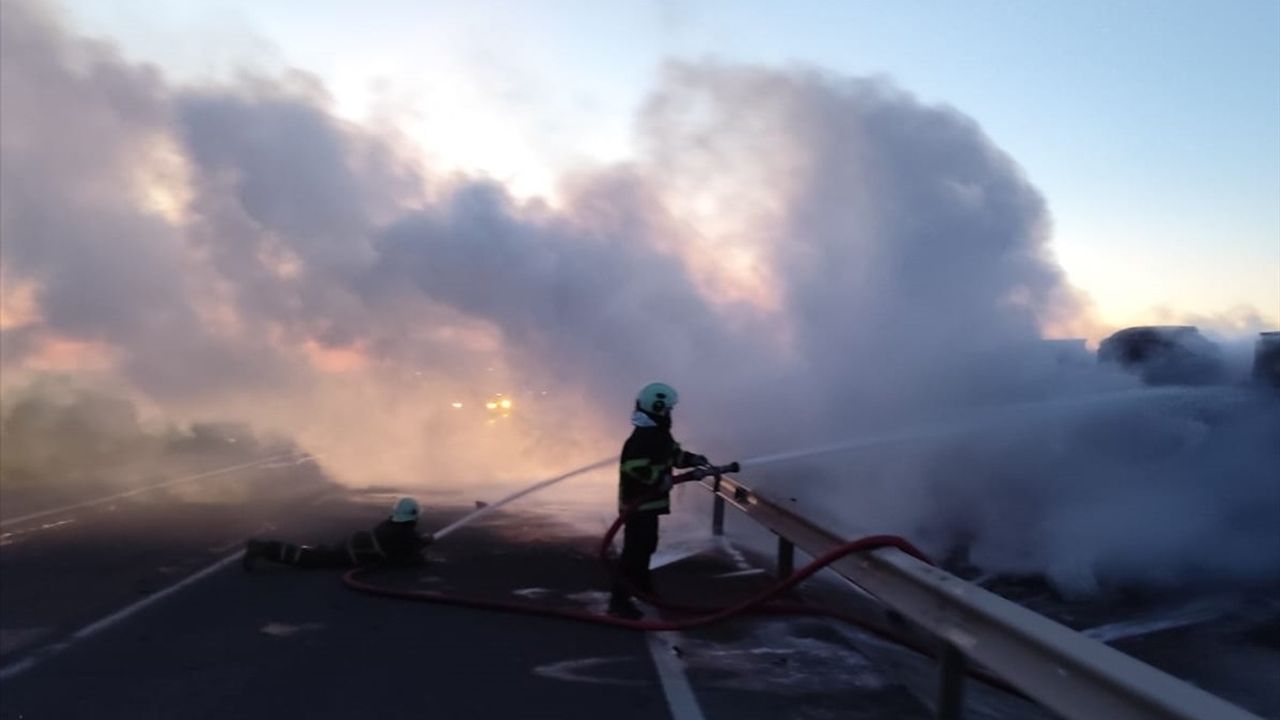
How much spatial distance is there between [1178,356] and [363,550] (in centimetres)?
727

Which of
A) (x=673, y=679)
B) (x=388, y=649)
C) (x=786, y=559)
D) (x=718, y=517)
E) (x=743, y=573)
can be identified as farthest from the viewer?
(x=718, y=517)

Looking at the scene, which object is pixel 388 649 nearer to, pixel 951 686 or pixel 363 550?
pixel 363 550

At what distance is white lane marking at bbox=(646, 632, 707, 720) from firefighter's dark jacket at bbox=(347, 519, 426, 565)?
132 inches

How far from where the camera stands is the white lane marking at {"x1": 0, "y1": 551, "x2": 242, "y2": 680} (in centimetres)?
715

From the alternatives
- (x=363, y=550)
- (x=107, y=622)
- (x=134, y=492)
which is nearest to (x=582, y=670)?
(x=107, y=622)

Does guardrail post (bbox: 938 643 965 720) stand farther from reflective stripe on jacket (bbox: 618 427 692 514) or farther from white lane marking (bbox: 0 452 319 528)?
white lane marking (bbox: 0 452 319 528)

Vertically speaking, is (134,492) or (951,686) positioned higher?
(134,492)

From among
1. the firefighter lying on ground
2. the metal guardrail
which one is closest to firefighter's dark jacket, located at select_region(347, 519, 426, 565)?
the firefighter lying on ground

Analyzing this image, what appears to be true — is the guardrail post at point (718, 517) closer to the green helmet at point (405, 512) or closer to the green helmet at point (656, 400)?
the green helmet at point (405, 512)

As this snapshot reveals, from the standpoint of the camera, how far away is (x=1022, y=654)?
14.7 ft

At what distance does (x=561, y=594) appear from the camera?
9648mm

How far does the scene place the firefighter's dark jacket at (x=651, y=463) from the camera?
8.91 metres

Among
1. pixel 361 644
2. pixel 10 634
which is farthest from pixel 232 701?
pixel 10 634

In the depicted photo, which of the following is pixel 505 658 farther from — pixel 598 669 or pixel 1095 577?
pixel 1095 577
